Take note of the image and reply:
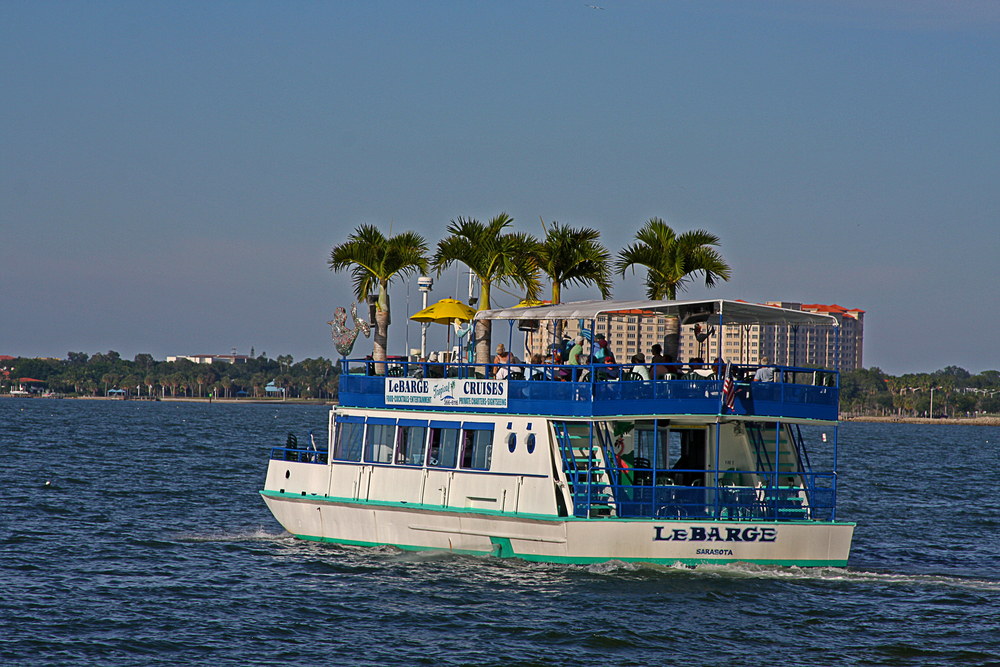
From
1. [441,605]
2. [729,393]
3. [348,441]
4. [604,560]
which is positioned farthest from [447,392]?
[729,393]

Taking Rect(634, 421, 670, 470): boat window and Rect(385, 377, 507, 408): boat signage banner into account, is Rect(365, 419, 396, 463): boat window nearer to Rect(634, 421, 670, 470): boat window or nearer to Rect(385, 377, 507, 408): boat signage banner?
Rect(385, 377, 507, 408): boat signage banner

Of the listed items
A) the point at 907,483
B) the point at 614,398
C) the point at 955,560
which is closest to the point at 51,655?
the point at 614,398

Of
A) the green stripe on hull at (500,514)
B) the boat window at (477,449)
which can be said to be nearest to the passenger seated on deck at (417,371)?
the boat window at (477,449)

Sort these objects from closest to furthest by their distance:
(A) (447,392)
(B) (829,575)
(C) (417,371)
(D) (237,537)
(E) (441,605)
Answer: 1. (E) (441,605)
2. (B) (829,575)
3. (A) (447,392)
4. (C) (417,371)
5. (D) (237,537)

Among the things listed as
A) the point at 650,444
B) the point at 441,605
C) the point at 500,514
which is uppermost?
the point at 650,444

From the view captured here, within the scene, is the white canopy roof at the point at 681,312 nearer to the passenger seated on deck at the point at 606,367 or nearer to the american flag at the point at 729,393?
the passenger seated on deck at the point at 606,367

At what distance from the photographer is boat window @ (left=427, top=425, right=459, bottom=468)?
23750mm

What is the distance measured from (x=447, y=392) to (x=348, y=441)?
308 cm

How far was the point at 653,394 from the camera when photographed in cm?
2145

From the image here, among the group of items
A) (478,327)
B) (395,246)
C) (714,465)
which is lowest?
(714,465)

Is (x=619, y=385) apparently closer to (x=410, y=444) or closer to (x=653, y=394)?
(x=653, y=394)

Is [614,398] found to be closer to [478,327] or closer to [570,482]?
[570,482]

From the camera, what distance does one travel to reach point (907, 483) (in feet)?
178

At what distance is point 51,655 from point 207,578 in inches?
221
